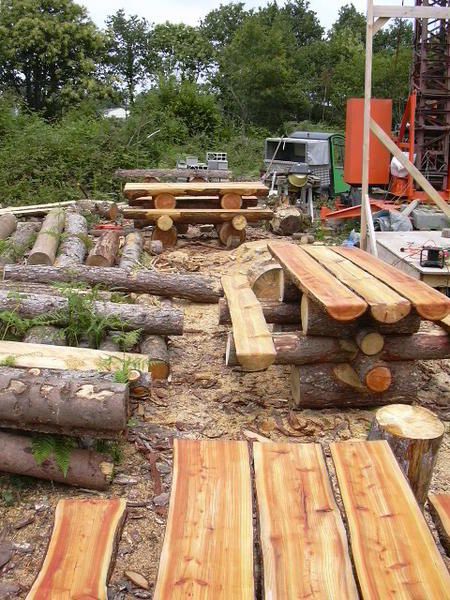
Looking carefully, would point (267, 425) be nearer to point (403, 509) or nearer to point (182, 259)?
point (403, 509)

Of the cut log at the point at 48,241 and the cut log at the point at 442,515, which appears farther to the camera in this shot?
the cut log at the point at 48,241

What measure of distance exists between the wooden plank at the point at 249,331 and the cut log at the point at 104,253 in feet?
9.69

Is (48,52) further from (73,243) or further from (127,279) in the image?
(127,279)

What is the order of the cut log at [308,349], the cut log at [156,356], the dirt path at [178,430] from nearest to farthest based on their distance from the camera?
1. the dirt path at [178,430]
2. the cut log at [308,349]
3. the cut log at [156,356]

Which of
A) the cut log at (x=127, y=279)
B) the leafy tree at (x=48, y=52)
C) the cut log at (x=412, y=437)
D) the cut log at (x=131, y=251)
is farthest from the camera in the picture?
the leafy tree at (x=48, y=52)

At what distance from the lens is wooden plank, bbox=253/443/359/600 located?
181cm

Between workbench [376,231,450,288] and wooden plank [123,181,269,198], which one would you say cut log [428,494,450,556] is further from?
wooden plank [123,181,269,198]

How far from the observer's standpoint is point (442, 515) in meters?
2.37

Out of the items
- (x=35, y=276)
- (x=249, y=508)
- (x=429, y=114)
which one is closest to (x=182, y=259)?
(x=35, y=276)

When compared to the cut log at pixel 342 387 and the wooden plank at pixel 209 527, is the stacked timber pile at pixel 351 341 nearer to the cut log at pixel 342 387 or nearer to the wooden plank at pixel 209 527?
the cut log at pixel 342 387

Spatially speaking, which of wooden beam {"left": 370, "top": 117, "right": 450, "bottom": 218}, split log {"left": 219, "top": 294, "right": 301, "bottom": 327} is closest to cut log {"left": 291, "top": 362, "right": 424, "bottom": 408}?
split log {"left": 219, "top": 294, "right": 301, "bottom": 327}

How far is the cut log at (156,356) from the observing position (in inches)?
208

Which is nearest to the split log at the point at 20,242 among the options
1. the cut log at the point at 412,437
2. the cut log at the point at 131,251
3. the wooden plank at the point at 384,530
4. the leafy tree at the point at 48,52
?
the cut log at the point at 131,251

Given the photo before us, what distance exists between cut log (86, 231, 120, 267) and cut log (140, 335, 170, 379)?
9.54ft
